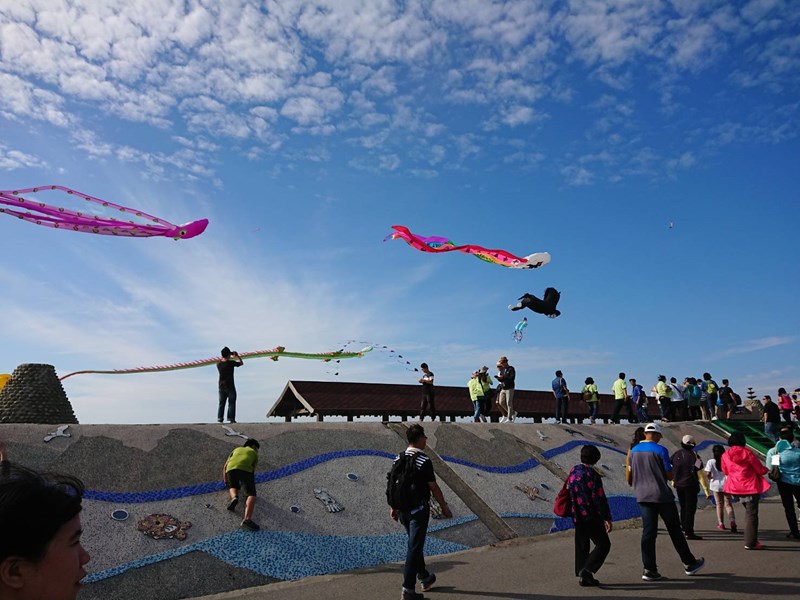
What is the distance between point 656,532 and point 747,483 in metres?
2.53

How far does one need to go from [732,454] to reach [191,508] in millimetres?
8478

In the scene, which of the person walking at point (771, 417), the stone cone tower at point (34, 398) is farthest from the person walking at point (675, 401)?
the stone cone tower at point (34, 398)

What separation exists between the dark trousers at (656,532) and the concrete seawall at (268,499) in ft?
11.4

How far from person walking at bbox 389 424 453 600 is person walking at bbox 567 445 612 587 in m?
1.70

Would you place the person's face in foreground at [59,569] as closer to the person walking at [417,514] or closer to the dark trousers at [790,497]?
the person walking at [417,514]

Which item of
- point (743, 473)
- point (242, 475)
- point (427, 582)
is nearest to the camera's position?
point (427, 582)

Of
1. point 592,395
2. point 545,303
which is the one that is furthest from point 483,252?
point 592,395

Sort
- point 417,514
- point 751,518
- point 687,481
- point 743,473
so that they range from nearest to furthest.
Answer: point 417,514 < point 751,518 < point 743,473 < point 687,481

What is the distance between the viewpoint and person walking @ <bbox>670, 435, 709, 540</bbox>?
408 inches

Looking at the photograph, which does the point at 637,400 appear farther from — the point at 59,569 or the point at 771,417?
the point at 59,569

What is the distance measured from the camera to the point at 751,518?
884cm

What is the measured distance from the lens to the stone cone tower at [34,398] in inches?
633

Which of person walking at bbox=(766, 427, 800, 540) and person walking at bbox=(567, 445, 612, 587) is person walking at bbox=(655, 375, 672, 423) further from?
person walking at bbox=(567, 445, 612, 587)

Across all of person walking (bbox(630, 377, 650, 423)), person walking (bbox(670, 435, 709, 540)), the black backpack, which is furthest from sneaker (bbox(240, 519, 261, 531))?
person walking (bbox(630, 377, 650, 423))
